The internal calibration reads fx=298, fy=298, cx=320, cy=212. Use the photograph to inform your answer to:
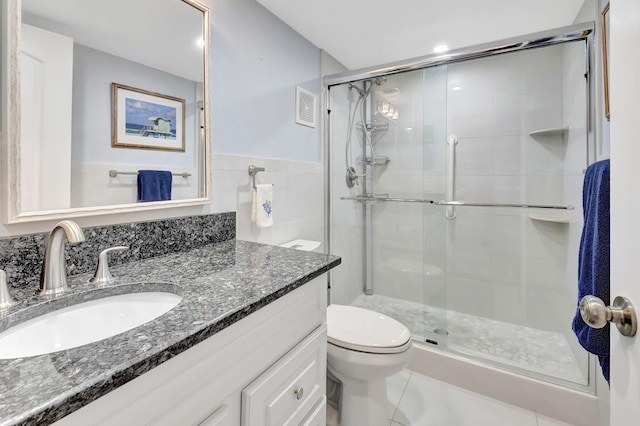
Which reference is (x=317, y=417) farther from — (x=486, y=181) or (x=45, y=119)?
(x=486, y=181)

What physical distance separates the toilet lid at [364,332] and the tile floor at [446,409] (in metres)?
0.43

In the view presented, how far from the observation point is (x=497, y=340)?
1974mm

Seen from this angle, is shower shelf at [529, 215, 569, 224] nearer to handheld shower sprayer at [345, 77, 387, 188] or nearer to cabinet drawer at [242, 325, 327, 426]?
handheld shower sprayer at [345, 77, 387, 188]

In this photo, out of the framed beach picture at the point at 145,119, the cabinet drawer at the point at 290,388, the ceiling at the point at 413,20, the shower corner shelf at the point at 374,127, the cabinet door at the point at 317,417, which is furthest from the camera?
the shower corner shelf at the point at 374,127

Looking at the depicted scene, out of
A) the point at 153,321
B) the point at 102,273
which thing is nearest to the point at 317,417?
the point at 153,321

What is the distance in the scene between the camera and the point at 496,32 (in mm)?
1892

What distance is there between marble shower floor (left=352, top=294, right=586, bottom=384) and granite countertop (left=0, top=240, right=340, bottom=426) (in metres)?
1.37

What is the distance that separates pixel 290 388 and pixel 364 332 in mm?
628

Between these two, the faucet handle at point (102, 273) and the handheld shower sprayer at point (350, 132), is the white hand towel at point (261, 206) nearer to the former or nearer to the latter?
the faucet handle at point (102, 273)

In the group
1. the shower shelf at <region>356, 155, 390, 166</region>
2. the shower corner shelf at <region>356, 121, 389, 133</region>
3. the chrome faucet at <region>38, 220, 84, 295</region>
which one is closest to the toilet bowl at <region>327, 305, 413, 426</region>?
the chrome faucet at <region>38, 220, 84, 295</region>

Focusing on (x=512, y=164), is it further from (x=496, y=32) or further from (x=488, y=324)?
(x=488, y=324)

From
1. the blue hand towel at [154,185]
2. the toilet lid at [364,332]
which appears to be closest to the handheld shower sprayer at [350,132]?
the toilet lid at [364,332]

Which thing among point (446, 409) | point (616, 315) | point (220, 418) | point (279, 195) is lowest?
point (446, 409)

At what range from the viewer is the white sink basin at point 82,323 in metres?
0.62
